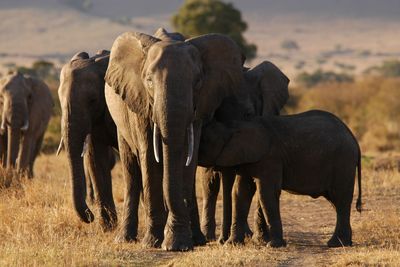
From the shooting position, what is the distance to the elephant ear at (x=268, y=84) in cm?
1249

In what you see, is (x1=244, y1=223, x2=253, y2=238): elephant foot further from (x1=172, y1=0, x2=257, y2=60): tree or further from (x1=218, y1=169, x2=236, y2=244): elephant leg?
(x1=172, y1=0, x2=257, y2=60): tree

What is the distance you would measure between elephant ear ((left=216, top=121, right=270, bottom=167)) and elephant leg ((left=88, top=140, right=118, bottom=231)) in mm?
A: 1879

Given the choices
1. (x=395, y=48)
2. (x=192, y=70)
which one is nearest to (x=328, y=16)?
(x=395, y=48)

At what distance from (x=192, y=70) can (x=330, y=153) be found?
188 cm

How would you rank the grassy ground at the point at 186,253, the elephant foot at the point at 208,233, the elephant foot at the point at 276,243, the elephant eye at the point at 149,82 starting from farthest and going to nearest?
the elephant foot at the point at 208,233 → the elephant foot at the point at 276,243 → the elephant eye at the point at 149,82 → the grassy ground at the point at 186,253

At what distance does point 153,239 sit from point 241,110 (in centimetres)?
173

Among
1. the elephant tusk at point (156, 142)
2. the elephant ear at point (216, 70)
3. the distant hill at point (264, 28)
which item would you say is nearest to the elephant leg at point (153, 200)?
the elephant tusk at point (156, 142)

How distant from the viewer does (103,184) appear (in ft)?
41.2

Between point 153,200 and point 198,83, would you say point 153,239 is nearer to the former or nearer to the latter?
point 153,200

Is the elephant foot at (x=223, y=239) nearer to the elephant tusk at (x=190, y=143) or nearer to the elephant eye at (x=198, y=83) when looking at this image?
the elephant tusk at (x=190, y=143)

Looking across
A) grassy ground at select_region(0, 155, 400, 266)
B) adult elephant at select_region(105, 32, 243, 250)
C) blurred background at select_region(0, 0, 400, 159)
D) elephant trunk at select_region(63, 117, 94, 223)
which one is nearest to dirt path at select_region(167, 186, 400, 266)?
grassy ground at select_region(0, 155, 400, 266)

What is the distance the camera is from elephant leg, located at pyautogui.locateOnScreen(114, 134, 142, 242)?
1152 cm

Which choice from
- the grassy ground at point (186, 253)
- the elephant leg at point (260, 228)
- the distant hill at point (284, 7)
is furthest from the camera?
the distant hill at point (284, 7)

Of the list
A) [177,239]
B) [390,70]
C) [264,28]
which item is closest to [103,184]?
[177,239]
